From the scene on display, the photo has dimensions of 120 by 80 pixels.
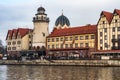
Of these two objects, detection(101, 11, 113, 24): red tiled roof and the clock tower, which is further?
the clock tower

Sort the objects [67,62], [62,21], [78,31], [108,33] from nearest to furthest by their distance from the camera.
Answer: [67,62] → [108,33] → [78,31] → [62,21]

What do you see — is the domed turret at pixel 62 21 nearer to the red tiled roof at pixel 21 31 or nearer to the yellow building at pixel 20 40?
the yellow building at pixel 20 40

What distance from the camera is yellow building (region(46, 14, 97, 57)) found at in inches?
3962

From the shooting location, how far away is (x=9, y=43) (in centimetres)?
13400

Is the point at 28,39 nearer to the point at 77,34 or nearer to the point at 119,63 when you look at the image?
the point at 77,34

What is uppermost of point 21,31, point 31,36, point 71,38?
point 21,31

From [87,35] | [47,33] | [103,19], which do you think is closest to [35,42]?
[47,33]

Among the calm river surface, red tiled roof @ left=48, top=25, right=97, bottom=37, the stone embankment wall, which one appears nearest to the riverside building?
red tiled roof @ left=48, top=25, right=97, bottom=37

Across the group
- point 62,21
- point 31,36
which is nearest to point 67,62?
point 31,36

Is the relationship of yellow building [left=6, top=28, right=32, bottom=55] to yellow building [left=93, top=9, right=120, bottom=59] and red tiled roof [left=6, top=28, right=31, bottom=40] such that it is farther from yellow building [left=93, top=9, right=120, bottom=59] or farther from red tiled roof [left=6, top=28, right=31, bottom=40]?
yellow building [left=93, top=9, right=120, bottom=59]

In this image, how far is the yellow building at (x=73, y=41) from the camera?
100625 millimetres

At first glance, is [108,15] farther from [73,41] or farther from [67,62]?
[67,62]

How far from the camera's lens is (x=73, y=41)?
106 m

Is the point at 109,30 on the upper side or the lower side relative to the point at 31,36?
lower
